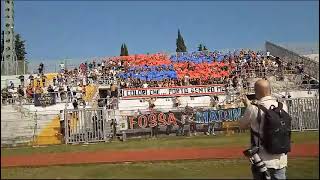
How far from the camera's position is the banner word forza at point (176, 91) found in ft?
98.2

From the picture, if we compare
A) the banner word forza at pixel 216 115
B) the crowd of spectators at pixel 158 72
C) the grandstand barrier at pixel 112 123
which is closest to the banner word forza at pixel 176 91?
the crowd of spectators at pixel 158 72

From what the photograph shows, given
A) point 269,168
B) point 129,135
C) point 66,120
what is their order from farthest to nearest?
point 129,135, point 66,120, point 269,168

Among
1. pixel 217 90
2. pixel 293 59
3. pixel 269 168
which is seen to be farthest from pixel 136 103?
pixel 269 168

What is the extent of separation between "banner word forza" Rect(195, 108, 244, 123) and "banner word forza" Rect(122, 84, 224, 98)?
660 centimetres

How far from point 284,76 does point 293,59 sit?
328 centimetres

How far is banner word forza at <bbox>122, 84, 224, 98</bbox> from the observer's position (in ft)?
98.2

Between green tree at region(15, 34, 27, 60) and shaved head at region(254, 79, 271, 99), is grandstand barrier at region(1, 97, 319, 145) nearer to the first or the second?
shaved head at region(254, 79, 271, 99)

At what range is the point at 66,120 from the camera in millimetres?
→ 21000

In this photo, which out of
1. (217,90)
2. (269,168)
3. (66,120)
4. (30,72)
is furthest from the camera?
(30,72)

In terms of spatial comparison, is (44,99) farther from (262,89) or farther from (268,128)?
(268,128)

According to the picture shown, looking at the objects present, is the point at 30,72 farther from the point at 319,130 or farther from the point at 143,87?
the point at 319,130

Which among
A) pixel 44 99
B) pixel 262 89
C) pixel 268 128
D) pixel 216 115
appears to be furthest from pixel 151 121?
pixel 268 128

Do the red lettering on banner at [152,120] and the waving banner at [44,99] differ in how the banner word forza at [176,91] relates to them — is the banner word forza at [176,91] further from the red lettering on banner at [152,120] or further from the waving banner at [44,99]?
the red lettering on banner at [152,120]

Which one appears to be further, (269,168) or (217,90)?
(217,90)
